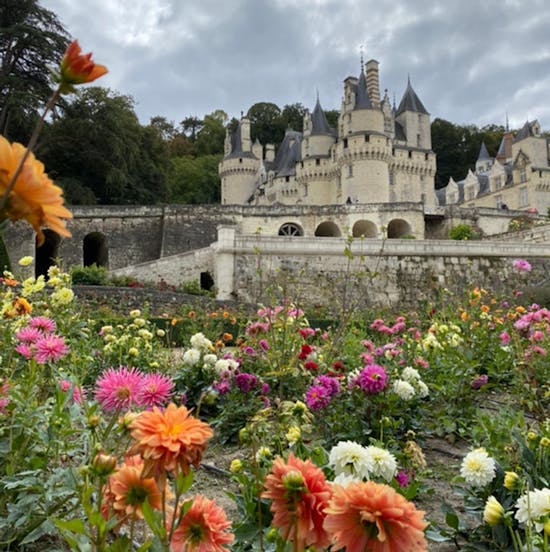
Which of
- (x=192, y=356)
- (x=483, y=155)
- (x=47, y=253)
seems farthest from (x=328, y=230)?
(x=192, y=356)

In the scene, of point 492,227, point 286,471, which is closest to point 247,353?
point 286,471

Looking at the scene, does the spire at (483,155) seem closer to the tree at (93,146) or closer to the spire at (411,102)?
the spire at (411,102)

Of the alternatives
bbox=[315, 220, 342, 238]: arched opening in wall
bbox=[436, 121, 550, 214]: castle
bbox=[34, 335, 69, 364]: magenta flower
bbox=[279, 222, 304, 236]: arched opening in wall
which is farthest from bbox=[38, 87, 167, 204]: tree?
bbox=[436, 121, 550, 214]: castle

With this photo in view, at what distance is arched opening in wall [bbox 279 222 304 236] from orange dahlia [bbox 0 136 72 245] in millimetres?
27693

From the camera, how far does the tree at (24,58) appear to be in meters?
25.6

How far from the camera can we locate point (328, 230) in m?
31.7

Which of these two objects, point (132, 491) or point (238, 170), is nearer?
point (132, 491)

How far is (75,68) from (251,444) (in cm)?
118

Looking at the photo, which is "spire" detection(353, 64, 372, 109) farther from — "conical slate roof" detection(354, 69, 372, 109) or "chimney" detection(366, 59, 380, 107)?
"chimney" detection(366, 59, 380, 107)

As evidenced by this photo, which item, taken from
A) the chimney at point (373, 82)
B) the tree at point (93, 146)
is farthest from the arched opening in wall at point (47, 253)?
the chimney at point (373, 82)

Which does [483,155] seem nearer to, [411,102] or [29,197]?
[411,102]

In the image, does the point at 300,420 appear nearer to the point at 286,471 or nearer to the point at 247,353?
the point at 286,471

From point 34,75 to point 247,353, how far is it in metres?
28.3

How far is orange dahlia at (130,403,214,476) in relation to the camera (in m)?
0.92
